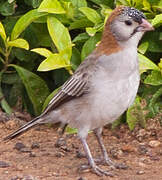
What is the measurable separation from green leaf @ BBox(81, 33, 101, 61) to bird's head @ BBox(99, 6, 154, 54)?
1137mm

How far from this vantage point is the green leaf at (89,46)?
8758mm

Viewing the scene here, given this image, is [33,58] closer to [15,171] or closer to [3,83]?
[3,83]

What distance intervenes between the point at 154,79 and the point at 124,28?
4.21 ft

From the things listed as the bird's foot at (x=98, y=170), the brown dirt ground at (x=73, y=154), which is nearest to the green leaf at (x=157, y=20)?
the brown dirt ground at (x=73, y=154)

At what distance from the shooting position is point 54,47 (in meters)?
9.13

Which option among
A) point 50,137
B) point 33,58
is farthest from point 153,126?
point 33,58

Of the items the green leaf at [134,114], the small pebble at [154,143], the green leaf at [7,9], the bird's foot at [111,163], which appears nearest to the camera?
the bird's foot at [111,163]

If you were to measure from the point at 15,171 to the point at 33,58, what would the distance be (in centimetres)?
226

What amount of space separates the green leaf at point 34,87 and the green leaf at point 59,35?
0.71 meters

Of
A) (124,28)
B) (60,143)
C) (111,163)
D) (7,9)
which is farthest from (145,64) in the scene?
(7,9)

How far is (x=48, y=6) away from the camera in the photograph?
8.64 m

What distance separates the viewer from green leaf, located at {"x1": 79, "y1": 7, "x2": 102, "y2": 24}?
877 cm

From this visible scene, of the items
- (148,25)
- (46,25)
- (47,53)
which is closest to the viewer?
(148,25)

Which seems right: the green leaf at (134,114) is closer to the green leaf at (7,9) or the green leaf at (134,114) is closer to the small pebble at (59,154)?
the small pebble at (59,154)
